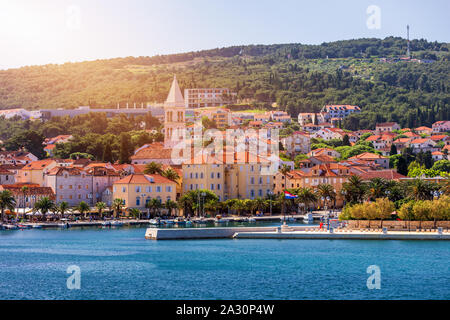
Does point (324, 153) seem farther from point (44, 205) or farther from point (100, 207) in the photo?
point (44, 205)

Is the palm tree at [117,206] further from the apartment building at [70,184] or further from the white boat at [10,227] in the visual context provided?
the white boat at [10,227]

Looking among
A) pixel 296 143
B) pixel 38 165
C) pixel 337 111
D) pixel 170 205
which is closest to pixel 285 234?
pixel 170 205

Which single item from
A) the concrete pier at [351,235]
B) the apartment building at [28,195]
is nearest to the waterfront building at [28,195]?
the apartment building at [28,195]

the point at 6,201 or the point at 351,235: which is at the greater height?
the point at 6,201

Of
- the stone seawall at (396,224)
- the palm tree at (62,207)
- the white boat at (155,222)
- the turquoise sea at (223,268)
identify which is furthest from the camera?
the palm tree at (62,207)

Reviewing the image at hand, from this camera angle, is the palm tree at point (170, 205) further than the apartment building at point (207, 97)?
No

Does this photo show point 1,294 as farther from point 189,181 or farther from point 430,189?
point 189,181
